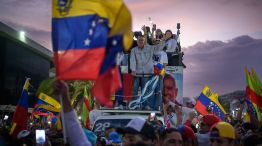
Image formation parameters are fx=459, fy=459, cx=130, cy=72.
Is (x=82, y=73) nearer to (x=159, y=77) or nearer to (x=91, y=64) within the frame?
(x=91, y=64)

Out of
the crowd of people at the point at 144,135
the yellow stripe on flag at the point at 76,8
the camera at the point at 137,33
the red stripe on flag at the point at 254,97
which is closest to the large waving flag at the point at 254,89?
the red stripe on flag at the point at 254,97

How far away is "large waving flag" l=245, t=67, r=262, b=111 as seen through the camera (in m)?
10.6

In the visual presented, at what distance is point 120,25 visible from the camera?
4125 mm

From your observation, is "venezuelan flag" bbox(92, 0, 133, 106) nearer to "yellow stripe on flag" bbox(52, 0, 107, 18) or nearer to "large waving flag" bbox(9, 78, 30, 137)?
"yellow stripe on flag" bbox(52, 0, 107, 18)

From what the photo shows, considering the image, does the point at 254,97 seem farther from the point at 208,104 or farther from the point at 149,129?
the point at 149,129

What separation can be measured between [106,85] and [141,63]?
8324mm

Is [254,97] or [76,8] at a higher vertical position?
[76,8]

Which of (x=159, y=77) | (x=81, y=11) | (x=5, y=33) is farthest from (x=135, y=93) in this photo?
(x=5, y=33)

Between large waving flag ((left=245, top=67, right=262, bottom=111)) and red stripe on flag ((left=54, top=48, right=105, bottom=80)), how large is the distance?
700 centimetres

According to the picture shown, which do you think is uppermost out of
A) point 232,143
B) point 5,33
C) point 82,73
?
point 5,33

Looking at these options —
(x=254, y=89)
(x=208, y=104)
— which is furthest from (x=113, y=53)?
(x=208, y=104)

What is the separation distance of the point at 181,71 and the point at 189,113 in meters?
7.66

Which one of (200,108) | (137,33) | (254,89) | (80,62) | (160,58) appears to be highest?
(137,33)

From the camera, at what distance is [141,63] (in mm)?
12383
